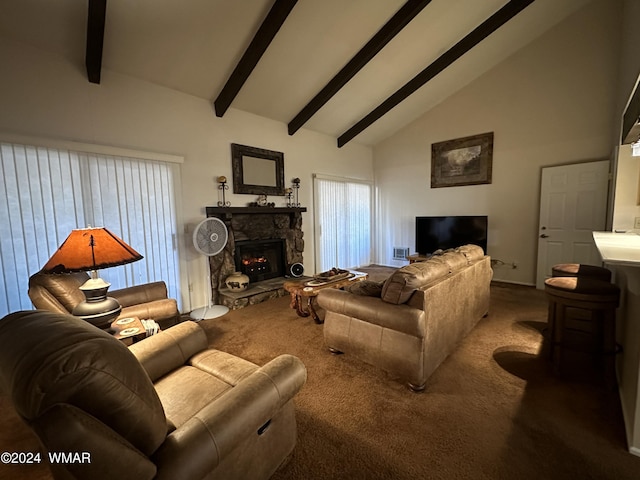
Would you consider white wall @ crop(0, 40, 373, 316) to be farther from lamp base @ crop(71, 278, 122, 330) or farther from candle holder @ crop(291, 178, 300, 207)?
lamp base @ crop(71, 278, 122, 330)

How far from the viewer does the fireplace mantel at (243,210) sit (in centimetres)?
387

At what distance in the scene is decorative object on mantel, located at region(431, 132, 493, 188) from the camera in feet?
16.3

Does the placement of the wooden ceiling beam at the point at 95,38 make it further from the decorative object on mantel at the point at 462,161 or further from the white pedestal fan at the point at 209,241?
the decorative object on mantel at the point at 462,161

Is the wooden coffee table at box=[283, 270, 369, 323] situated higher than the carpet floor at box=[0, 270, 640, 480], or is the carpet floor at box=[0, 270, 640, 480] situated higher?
the wooden coffee table at box=[283, 270, 369, 323]

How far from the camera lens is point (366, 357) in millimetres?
2250

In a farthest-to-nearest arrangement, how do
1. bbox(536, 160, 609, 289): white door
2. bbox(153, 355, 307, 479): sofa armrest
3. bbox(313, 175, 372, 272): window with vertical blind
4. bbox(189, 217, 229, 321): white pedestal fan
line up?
bbox(313, 175, 372, 272): window with vertical blind < bbox(536, 160, 609, 289): white door < bbox(189, 217, 229, 321): white pedestal fan < bbox(153, 355, 307, 479): sofa armrest

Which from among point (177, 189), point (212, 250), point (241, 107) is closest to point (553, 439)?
point (212, 250)

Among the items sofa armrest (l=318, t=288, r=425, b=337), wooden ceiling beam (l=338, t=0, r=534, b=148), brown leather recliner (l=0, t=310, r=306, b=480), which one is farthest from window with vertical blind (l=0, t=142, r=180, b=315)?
wooden ceiling beam (l=338, t=0, r=534, b=148)

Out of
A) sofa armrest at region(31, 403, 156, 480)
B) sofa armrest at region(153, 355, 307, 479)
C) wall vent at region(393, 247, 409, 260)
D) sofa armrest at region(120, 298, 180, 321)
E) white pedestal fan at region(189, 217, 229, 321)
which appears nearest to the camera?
sofa armrest at region(31, 403, 156, 480)

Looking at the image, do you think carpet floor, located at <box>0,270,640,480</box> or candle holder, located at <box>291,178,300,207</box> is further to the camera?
candle holder, located at <box>291,178,300,207</box>

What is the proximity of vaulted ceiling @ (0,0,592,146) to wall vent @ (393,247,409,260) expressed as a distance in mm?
2842

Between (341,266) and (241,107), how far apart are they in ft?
11.8

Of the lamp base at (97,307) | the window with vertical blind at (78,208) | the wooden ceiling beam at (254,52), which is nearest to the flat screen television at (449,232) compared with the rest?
the wooden ceiling beam at (254,52)

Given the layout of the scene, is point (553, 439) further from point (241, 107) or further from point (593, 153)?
point (241, 107)
